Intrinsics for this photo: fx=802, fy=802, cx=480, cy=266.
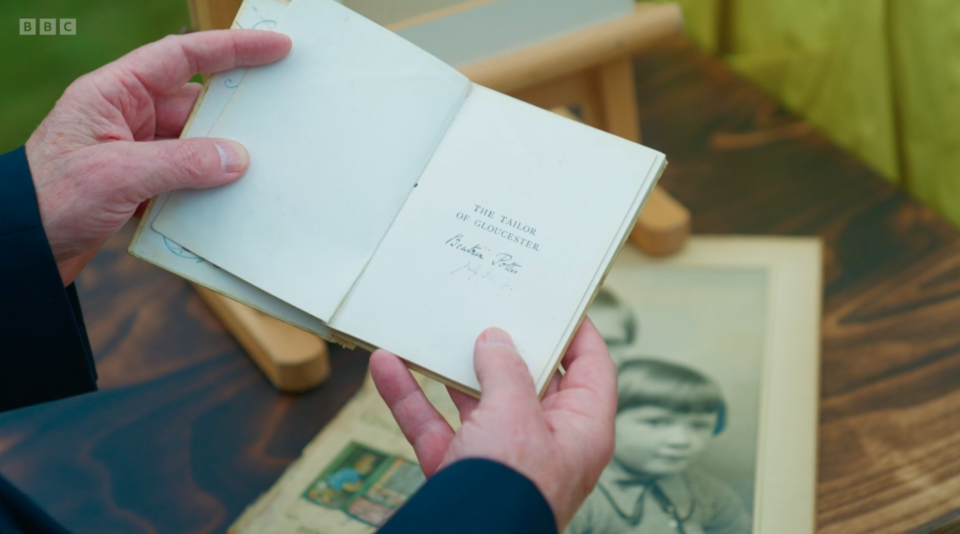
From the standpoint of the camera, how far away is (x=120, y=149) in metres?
0.47

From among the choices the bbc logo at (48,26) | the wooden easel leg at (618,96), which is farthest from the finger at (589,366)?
the bbc logo at (48,26)

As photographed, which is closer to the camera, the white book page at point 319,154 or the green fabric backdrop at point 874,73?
the white book page at point 319,154

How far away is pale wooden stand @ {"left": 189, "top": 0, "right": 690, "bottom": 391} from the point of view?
0.68 m

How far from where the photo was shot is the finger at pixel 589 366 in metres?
0.47

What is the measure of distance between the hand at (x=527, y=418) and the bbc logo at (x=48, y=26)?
1.83 feet

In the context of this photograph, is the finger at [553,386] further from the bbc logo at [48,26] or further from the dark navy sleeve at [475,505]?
the bbc logo at [48,26]

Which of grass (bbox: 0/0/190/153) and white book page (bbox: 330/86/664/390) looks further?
grass (bbox: 0/0/190/153)

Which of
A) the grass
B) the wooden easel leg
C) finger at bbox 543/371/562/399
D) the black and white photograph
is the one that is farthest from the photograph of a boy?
the grass

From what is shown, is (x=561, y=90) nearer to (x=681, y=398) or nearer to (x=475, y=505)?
(x=681, y=398)

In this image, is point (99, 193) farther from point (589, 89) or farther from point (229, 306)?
point (589, 89)

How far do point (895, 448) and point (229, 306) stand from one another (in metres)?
0.58

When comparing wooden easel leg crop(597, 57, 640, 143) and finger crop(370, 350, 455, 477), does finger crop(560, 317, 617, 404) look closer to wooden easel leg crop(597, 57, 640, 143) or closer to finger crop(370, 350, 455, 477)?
finger crop(370, 350, 455, 477)

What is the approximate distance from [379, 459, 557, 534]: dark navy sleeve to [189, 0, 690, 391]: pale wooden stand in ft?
1.02
